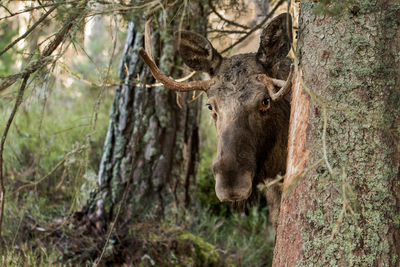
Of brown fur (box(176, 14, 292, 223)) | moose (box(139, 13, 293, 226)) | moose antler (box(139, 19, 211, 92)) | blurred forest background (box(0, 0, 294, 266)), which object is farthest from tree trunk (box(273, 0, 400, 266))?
blurred forest background (box(0, 0, 294, 266))

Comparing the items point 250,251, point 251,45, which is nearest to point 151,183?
point 250,251

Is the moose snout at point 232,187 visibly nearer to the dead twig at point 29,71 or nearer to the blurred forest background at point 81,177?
the blurred forest background at point 81,177

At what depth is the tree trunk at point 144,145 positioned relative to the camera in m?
5.12

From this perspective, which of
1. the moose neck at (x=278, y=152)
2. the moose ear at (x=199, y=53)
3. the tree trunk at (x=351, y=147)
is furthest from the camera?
the moose ear at (x=199, y=53)

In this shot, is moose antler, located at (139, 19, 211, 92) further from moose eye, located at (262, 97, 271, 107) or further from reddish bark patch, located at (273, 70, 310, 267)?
reddish bark patch, located at (273, 70, 310, 267)

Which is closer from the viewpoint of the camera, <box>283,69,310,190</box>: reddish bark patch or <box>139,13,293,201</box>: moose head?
<box>283,69,310,190</box>: reddish bark patch

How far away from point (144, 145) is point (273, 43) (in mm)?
2372

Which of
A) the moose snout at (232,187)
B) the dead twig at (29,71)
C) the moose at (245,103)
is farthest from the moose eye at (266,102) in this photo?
the dead twig at (29,71)

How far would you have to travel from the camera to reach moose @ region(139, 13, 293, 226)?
2932 mm

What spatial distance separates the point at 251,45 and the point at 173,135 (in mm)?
2191

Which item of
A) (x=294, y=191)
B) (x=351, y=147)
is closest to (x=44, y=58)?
(x=294, y=191)

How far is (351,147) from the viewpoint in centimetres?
220

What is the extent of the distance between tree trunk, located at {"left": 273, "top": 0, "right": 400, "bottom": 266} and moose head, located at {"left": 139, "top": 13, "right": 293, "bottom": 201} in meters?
0.51

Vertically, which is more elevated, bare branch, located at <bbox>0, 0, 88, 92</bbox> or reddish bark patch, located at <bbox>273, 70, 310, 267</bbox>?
bare branch, located at <bbox>0, 0, 88, 92</bbox>
